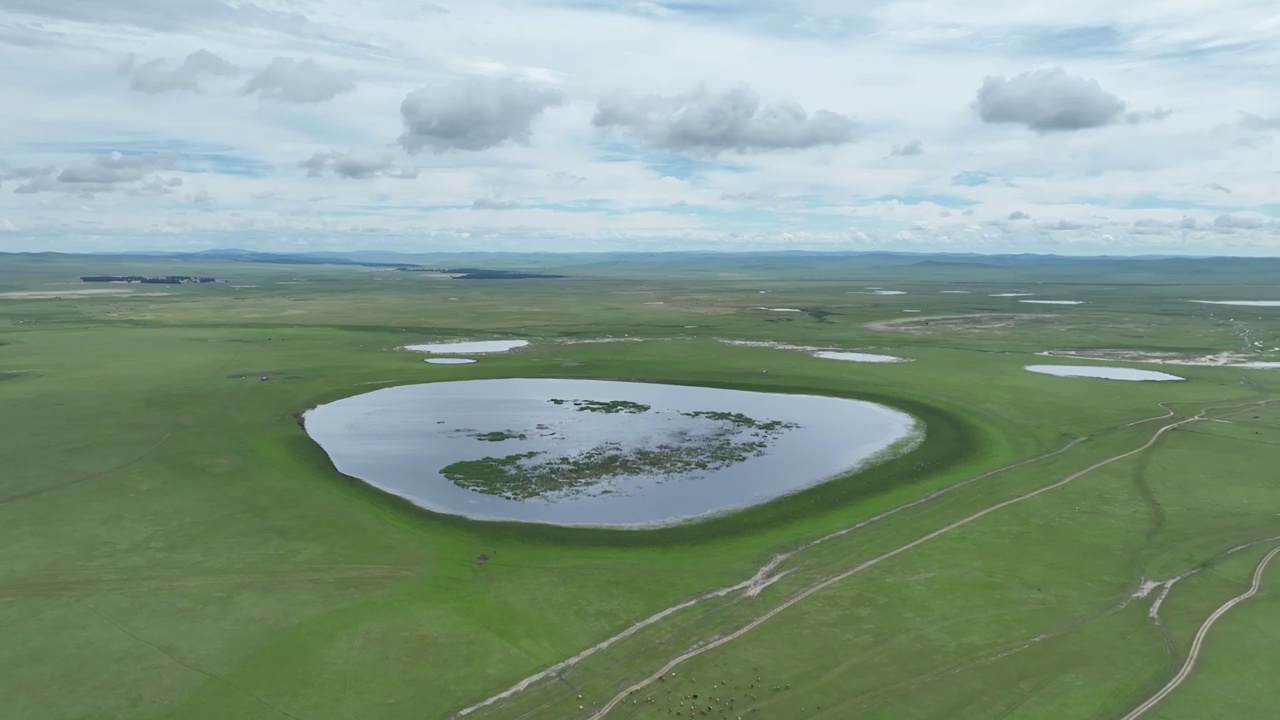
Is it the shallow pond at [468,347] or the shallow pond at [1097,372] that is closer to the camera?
the shallow pond at [1097,372]

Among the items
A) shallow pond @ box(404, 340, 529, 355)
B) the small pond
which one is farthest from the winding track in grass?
shallow pond @ box(404, 340, 529, 355)

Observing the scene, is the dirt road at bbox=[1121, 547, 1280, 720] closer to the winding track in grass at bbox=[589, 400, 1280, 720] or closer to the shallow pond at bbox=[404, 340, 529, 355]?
the winding track in grass at bbox=[589, 400, 1280, 720]

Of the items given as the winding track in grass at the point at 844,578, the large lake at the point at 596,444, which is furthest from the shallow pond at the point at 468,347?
the winding track in grass at the point at 844,578

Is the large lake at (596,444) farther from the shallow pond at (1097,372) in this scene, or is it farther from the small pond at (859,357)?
the shallow pond at (1097,372)

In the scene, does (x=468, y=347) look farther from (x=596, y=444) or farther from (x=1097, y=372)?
(x=1097, y=372)

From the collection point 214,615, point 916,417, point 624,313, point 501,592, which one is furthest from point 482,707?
point 624,313

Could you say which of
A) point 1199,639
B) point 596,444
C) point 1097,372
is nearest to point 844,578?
point 1199,639
